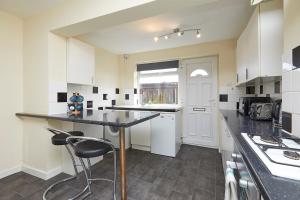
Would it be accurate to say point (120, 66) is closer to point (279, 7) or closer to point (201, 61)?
point (201, 61)

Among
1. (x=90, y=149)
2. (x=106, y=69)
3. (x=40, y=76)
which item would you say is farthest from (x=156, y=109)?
(x=40, y=76)

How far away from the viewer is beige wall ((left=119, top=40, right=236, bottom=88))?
287 centimetres

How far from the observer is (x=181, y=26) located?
2314 millimetres

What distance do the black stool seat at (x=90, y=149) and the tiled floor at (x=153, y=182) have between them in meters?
0.64

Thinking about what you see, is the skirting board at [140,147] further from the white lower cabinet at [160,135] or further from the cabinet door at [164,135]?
the cabinet door at [164,135]

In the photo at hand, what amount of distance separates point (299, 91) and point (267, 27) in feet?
2.49

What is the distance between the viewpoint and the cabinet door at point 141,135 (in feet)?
9.74

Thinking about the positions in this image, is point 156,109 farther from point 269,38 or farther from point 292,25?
point 292,25

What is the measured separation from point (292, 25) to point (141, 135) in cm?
260

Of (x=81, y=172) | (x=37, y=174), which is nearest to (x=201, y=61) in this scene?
(x=81, y=172)

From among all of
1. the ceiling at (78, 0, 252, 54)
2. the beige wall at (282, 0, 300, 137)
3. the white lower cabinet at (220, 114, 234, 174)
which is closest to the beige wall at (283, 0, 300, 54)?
the beige wall at (282, 0, 300, 137)

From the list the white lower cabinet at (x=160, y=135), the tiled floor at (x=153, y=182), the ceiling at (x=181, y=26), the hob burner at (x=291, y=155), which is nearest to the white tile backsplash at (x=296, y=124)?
the hob burner at (x=291, y=155)

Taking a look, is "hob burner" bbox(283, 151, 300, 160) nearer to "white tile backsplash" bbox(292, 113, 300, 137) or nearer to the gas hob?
the gas hob

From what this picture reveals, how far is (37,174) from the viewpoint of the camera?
6.68 feet
